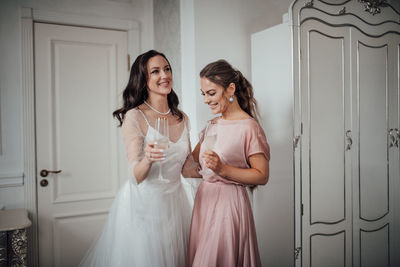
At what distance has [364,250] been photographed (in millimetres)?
2373

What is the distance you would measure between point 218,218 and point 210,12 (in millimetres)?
1598

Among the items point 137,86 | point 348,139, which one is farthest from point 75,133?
point 348,139

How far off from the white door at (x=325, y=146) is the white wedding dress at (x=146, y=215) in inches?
34.3

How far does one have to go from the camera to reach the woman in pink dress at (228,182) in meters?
1.52

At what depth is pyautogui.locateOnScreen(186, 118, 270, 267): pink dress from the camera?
152cm

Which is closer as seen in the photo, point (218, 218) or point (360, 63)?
point (218, 218)

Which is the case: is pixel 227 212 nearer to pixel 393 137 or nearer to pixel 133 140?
pixel 133 140

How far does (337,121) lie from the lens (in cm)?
224

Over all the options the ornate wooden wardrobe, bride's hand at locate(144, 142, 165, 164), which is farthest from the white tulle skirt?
the ornate wooden wardrobe

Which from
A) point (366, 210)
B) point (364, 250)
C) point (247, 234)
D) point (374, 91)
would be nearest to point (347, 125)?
point (374, 91)

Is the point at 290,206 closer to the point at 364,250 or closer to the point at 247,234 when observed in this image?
the point at 364,250

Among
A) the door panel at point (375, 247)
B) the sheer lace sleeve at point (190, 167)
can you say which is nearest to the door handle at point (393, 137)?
the door panel at point (375, 247)

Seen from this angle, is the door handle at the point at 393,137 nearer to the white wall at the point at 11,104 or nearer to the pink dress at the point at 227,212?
the pink dress at the point at 227,212

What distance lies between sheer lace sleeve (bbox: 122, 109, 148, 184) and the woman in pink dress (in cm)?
30
